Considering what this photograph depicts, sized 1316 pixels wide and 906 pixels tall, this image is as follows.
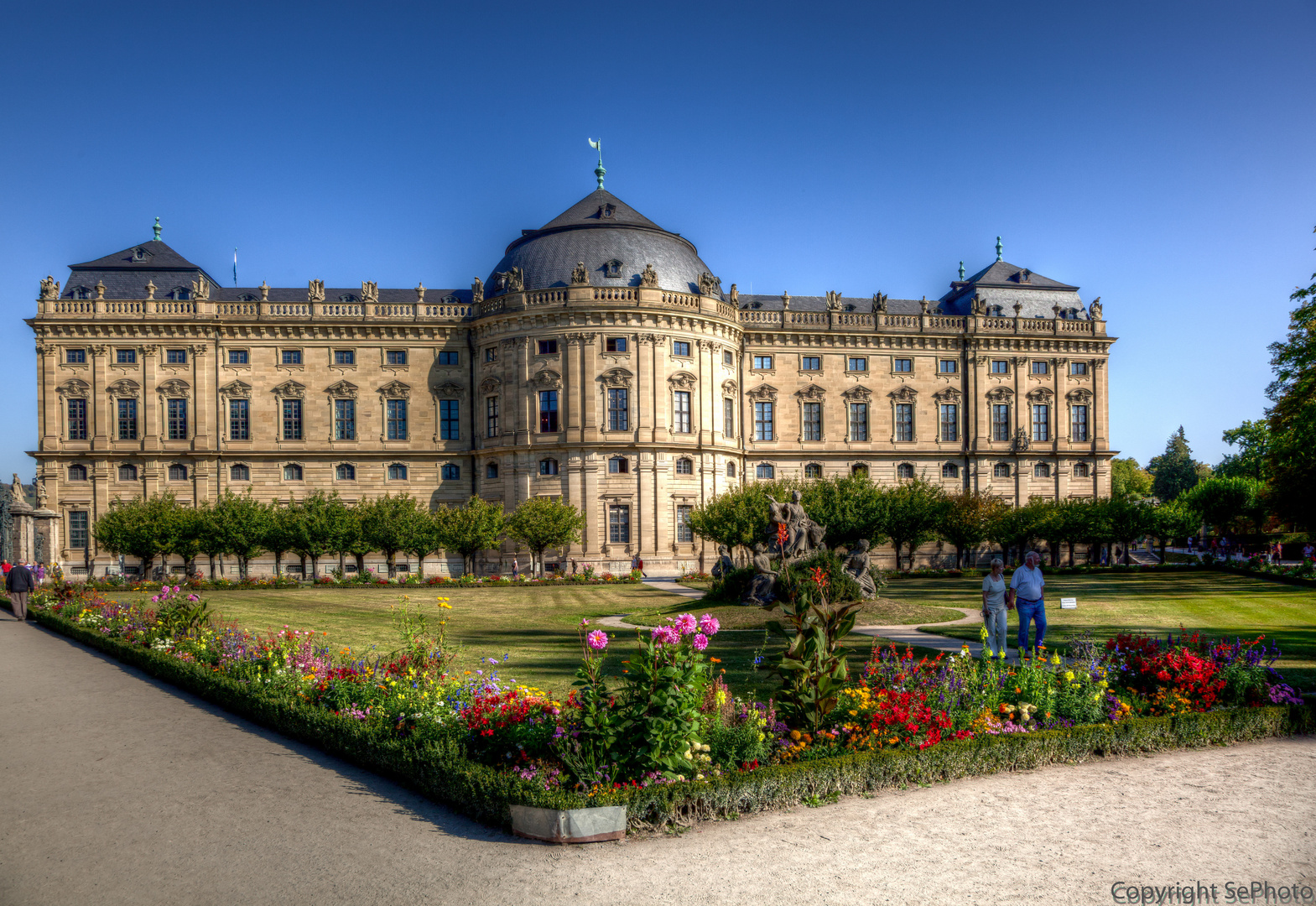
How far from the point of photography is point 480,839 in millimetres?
8039

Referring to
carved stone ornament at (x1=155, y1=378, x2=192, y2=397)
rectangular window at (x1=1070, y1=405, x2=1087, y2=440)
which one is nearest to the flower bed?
carved stone ornament at (x1=155, y1=378, x2=192, y2=397)

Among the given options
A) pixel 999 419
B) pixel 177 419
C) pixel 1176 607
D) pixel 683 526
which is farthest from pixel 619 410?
pixel 1176 607

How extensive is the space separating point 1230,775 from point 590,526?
42594 mm

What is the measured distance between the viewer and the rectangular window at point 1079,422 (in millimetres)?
62750

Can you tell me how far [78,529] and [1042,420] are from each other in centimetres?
6836

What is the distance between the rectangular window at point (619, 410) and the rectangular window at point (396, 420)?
15.0 meters

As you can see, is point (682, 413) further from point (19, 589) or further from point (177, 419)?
point (19, 589)

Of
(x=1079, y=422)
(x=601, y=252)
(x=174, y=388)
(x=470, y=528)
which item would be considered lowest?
(x=470, y=528)

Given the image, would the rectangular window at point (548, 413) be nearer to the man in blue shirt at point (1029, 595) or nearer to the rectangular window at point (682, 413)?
the rectangular window at point (682, 413)

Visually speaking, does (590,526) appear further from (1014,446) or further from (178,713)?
(178,713)

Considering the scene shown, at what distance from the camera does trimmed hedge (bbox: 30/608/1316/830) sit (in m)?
8.27

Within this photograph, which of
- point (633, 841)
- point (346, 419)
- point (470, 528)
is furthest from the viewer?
point (346, 419)

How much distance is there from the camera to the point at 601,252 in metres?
53.6

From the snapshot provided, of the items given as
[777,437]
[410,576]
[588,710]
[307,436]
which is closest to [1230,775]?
[588,710]
